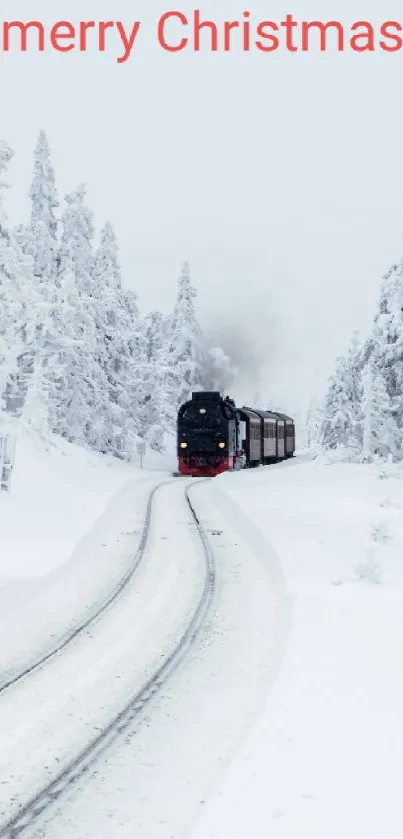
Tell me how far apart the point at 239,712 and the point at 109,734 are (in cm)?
108

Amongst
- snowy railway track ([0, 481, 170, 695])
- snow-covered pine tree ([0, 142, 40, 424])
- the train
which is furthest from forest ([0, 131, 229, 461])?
snowy railway track ([0, 481, 170, 695])

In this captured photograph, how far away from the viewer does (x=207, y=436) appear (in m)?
39.4

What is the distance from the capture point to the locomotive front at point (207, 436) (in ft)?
129

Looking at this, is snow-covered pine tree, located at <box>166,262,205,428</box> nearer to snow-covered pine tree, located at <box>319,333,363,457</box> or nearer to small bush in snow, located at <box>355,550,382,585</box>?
snow-covered pine tree, located at <box>319,333,363,457</box>

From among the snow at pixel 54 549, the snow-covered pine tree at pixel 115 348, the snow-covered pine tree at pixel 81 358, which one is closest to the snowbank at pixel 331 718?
the snow at pixel 54 549

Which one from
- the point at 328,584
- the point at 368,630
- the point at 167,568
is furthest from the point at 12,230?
the point at 368,630

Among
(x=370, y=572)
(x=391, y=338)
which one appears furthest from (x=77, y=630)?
(x=391, y=338)

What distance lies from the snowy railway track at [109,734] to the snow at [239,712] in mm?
88

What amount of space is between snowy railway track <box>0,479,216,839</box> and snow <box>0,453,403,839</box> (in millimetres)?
88

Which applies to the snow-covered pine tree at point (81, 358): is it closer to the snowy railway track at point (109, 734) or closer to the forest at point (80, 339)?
the forest at point (80, 339)

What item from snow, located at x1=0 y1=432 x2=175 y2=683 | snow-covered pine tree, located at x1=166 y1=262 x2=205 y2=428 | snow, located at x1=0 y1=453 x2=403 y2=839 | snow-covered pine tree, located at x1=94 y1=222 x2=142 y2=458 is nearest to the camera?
snow, located at x1=0 y1=453 x2=403 y2=839

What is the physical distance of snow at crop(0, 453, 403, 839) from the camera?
15.2 ft

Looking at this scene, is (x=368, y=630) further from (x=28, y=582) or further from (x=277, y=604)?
(x=28, y=582)

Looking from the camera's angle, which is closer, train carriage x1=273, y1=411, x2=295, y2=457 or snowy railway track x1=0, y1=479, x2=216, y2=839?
snowy railway track x1=0, y1=479, x2=216, y2=839
